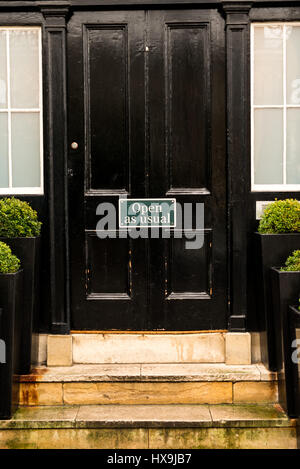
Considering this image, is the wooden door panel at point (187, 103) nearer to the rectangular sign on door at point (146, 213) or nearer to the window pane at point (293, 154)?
the rectangular sign on door at point (146, 213)

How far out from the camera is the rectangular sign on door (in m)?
5.07

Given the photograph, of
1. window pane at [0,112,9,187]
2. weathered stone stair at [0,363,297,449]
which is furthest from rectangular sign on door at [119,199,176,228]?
weathered stone stair at [0,363,297,449]

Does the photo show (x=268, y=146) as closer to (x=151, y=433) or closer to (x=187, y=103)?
(x=187, y=103)

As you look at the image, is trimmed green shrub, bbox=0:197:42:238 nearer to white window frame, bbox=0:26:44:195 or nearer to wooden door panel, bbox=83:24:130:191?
white window frame, bbox=0:26:44:195

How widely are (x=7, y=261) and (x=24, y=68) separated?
1.80 metres

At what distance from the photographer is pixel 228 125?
499 cm

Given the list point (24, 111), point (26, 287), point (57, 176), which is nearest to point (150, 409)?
point (26, 287)

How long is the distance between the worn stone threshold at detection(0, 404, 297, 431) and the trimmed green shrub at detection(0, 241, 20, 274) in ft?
3.81

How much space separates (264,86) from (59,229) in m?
2.20

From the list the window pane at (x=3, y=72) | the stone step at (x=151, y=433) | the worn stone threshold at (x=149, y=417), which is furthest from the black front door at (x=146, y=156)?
the stone step at (x=151, y=433)

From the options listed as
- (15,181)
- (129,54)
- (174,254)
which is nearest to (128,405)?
(174,254)
